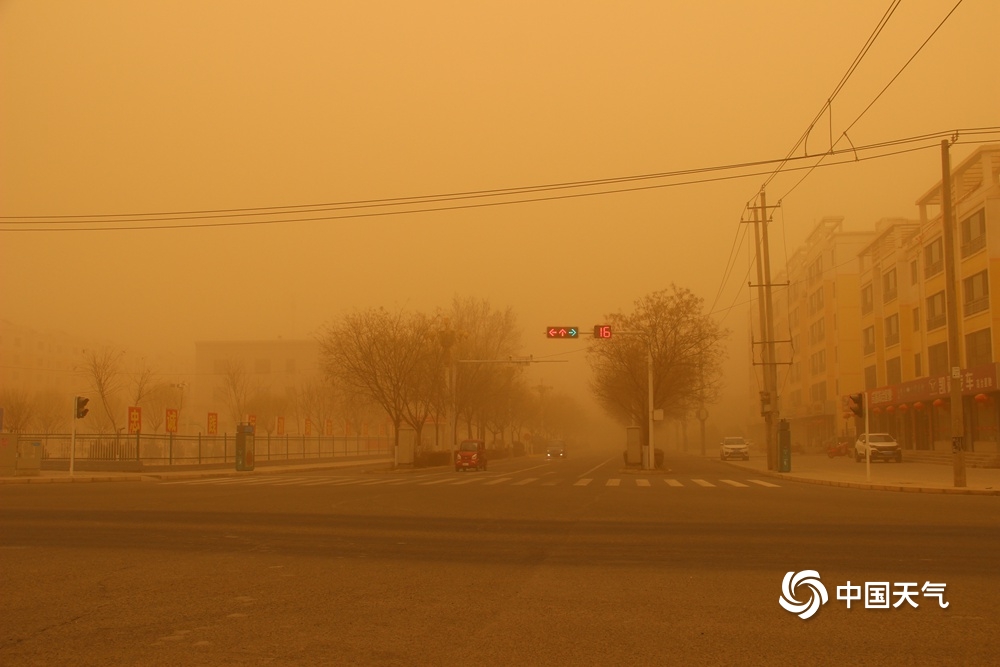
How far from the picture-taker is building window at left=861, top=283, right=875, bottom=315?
230ft

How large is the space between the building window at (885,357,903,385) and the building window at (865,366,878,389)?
7.50 feet

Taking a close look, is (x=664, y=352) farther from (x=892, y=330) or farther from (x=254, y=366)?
(x=254, y=366)

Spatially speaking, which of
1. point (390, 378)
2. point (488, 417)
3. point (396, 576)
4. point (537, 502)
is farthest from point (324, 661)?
point (488, 417)

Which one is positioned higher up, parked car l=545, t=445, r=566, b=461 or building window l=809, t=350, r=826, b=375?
building window l=809, t=350, r=826, b=375

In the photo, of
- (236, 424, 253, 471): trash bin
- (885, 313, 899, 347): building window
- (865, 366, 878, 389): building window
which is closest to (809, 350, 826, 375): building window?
(865, 366, 878, 389): building window

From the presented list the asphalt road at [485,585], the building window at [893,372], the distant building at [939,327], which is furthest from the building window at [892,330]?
the asphalt road at [485,585]

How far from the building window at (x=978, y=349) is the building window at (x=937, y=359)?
166 inches

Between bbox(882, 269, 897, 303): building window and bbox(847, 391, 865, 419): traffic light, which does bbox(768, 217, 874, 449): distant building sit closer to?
bbox(882, 269, 897, 303): building window

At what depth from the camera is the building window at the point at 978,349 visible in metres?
46.3

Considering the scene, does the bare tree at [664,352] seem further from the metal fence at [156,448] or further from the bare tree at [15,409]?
the bare tree at [15,409]

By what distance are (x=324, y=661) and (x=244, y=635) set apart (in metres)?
1.16

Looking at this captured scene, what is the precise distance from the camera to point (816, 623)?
7.83m

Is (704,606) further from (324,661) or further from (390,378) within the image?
(390,378)

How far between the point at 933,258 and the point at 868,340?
18854 millimetres
